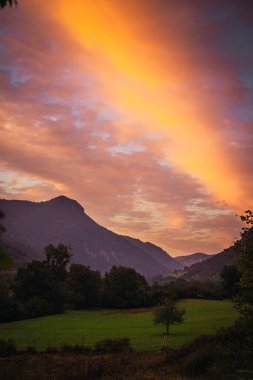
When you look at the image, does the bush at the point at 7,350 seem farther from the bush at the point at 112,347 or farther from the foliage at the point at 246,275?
the foliage at the point at 246,275

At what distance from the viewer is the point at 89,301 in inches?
5428

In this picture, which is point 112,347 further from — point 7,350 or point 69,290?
point 69,290

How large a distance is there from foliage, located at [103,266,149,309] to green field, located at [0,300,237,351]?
19.3 meters

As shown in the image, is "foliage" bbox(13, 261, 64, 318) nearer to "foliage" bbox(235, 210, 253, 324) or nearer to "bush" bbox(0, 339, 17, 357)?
"bush" bbox(0, 339, 17, 357)

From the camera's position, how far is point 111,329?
83.1 metres

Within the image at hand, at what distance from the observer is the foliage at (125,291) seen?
137 metres

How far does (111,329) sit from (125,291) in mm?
55104

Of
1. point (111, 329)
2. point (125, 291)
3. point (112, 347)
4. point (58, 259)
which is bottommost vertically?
point (111, 329)

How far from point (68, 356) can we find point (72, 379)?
15.2 meters

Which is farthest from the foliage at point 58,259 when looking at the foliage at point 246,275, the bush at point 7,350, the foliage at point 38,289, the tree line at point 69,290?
the foliage at point 246,275

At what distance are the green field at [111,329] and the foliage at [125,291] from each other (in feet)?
63.2

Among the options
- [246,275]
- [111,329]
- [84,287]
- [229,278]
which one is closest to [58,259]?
[84,287]

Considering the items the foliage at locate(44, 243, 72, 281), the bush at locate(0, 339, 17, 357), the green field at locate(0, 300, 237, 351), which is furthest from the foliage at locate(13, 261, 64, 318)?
the bush at locate(0, 339, 17, 357)

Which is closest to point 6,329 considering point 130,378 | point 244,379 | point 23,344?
point 23,344
